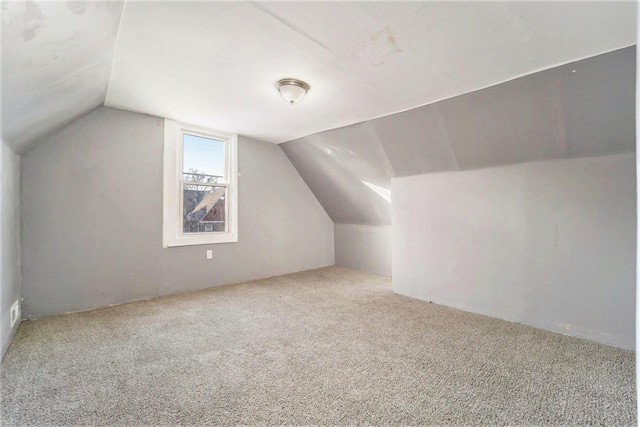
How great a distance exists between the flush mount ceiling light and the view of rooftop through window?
1795mm

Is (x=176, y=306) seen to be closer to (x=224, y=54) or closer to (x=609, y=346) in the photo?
(x=224, y=54)

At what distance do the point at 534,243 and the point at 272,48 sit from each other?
2657 mm

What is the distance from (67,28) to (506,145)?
3.13 m

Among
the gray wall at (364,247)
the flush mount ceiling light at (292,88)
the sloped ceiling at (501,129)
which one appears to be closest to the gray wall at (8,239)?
the flush mount ceiling light at (292,88)

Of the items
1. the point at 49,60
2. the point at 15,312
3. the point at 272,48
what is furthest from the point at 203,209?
the point at 272,48

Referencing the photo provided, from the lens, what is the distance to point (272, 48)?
1.83 meters

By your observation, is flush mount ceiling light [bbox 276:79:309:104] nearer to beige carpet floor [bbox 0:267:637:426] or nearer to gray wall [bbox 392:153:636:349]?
gray wall [bbox 392:153:636:349]

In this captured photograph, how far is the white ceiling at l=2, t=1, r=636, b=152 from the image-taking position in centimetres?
143

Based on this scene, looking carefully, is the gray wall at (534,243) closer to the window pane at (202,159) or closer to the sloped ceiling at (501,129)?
the sloped ceiling at (501,129)

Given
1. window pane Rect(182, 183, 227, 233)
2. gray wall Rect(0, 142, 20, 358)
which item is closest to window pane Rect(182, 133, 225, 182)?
window pane Rect(182, 183, 227, 233)

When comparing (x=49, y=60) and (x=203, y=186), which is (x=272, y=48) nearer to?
(x=49, y=60)

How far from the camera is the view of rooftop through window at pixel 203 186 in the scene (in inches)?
139

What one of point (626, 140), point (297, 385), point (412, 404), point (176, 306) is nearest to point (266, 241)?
point (176, 306)

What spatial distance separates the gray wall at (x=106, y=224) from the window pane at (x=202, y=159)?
0.29 meters
